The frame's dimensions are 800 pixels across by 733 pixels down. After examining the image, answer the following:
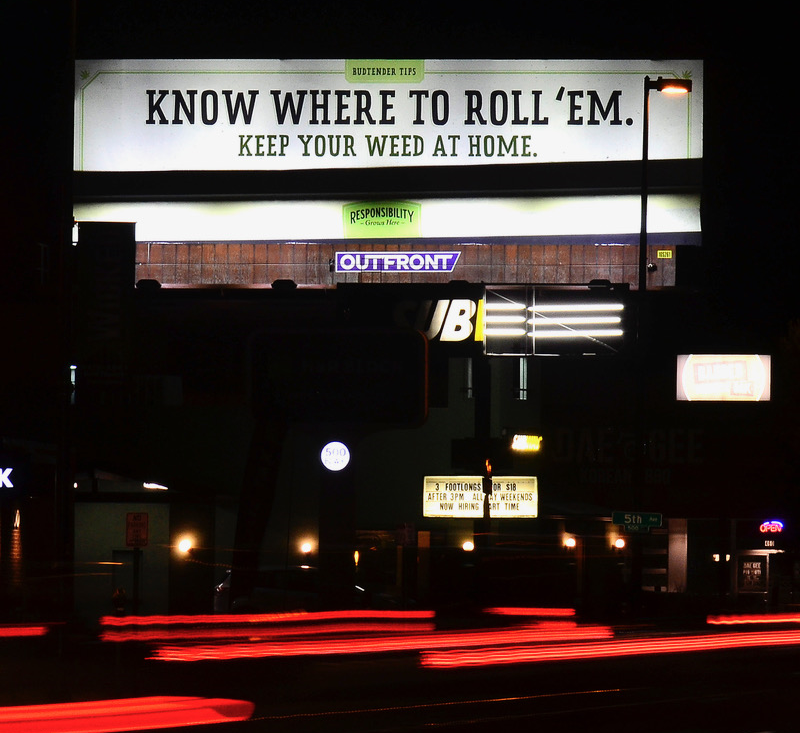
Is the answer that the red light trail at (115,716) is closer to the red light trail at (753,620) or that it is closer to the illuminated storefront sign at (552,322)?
the red light trail at (753,620)

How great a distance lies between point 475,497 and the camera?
3078 cm

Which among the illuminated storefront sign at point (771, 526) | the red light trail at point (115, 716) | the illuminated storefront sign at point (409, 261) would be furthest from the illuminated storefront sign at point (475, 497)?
the red light trail at point (115, 716)

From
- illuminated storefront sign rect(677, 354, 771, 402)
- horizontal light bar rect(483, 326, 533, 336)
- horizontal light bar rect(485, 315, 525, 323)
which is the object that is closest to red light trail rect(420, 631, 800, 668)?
illuminated storefront sign rect(677, 354, 771, 402)

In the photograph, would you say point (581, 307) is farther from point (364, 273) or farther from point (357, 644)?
point (357, 644)

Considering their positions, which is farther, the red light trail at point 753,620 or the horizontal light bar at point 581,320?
the horizontal light bar at point 581,320

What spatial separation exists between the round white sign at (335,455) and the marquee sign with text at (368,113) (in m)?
20.5

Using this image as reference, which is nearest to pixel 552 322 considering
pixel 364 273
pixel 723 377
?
pixel 723 377

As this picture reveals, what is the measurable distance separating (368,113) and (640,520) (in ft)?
57.1

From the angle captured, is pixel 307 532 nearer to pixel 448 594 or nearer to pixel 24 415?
pixel 448 594

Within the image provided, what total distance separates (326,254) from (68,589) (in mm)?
19467

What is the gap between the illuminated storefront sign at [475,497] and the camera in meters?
30.6

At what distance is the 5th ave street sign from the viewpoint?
2520 centimetres

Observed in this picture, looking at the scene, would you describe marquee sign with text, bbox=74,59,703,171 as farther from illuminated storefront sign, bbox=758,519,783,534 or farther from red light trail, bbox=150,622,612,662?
red light trail, bbox=150,622,612,662

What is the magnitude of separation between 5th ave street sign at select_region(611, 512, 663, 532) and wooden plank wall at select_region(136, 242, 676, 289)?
1162cm
